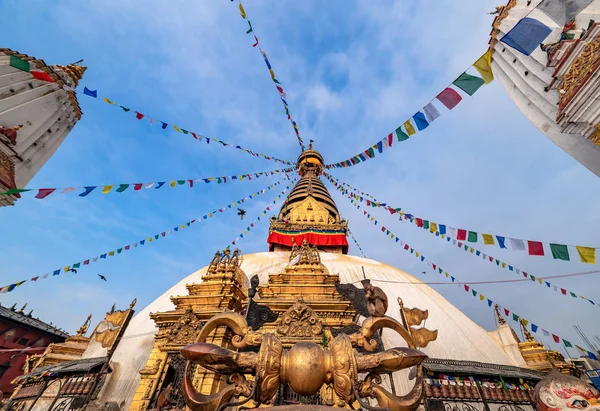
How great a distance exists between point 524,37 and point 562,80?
328cm

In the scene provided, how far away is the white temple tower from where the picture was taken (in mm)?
11023

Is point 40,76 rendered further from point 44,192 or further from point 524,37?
point 524,37

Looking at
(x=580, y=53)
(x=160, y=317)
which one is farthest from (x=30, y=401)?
(x=580, y=53)

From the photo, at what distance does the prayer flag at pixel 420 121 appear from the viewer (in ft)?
18.4

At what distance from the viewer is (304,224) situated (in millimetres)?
14547

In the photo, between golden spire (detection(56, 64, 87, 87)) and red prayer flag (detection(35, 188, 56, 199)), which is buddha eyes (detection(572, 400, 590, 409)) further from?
golden spire (detection(56, 64, 87, 87))

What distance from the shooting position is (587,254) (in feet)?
17.1

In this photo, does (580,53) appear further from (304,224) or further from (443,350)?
(304,224)

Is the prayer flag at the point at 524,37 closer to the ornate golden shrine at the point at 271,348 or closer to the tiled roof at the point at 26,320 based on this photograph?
the ornate golden shrine at the point at 271,348

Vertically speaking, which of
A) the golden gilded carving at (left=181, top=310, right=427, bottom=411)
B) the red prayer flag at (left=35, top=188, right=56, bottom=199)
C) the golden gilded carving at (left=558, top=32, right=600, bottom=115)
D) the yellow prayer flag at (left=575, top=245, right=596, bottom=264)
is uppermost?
the golden gilded carving at (left=558, top=32, right=600, bottom=115)

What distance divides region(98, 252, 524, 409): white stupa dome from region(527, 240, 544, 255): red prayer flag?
3.23m

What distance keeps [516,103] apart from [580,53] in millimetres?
4325

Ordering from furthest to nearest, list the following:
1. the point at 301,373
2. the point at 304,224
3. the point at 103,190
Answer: the point at 304,224 → the point at 103,190 → the point at 301,373

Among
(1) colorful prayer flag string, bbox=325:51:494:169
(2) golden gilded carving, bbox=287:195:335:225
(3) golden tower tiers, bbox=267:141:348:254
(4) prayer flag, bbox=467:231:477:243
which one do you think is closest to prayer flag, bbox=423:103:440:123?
(1) colorful prayer flag string, bbox=325:51:494:169
